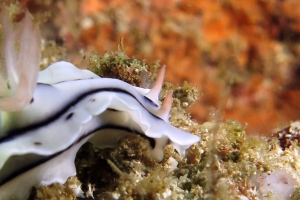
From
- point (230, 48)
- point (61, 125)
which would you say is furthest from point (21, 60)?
point (230, 48)

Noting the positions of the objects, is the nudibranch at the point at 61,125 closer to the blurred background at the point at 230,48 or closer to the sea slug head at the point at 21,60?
the sea slug head at the point at 21,60

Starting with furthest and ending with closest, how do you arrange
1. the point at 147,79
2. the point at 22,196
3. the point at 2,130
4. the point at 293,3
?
the point at 293,3
the point at 147,79
the point at 22,196
the point at 2,130

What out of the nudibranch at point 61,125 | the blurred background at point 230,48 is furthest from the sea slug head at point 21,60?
the blurred background at point 230,48

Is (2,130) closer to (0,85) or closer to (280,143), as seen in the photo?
(0,85)

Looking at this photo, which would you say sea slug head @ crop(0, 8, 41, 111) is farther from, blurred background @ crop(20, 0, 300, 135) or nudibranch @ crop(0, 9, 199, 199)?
blurred background @ crop(20, 0, 300, 135)

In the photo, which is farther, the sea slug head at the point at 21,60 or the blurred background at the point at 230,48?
the blurred background at the point at 230,48

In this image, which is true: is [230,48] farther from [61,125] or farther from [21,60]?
[21,60]

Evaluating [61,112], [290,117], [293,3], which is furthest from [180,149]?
[293,3]
